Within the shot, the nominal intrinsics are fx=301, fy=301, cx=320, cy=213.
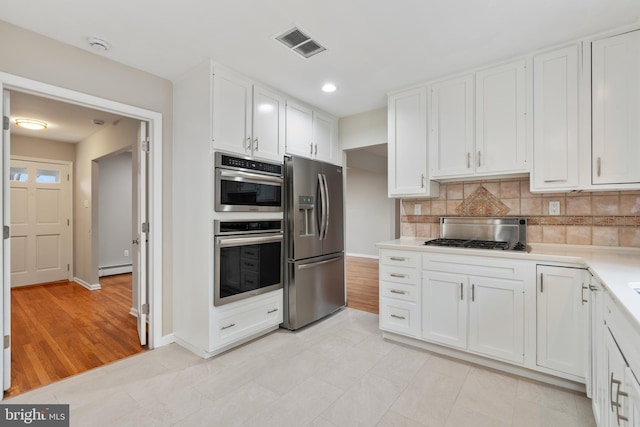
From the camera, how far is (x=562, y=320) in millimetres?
2027

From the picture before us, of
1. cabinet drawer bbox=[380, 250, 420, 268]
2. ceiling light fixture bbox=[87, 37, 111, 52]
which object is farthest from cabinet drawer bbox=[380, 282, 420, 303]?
ceiling light fixture bbox=[87, 37, 111, 52]

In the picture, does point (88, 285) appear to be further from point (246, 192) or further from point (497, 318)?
point (497, 318)

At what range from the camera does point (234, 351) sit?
2.63m

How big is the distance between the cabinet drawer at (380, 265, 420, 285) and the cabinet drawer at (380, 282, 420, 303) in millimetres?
38

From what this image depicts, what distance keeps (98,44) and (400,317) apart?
3.26m

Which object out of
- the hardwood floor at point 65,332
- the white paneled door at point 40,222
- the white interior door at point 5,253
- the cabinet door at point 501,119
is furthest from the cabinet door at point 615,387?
the white paneled door at point 40,222

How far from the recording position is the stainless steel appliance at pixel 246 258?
2508 millimetres

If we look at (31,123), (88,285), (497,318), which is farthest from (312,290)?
(31,123)

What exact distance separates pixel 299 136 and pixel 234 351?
2212 mm

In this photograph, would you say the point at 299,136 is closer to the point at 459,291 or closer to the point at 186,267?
the point at 186,267

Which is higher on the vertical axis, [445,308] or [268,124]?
[268,124]

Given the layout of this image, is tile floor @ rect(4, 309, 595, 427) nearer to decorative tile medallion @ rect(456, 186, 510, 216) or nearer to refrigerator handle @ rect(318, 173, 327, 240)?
refrigerator handle @ rect(318, 173, 327, 240)

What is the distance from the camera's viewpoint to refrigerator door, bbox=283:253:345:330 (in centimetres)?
304

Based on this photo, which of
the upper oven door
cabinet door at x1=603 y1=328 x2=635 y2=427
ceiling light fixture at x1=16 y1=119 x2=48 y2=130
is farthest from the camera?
ceiling light fixture at x1=16 y1=119 x2=48 y2=130
